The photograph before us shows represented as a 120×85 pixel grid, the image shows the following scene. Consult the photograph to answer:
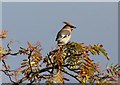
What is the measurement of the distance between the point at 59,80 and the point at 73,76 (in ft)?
0.43

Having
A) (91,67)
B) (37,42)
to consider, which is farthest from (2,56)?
(91,67)

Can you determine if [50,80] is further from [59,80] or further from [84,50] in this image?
[84,50]

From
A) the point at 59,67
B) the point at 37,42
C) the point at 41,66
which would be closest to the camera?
the point at 59,67

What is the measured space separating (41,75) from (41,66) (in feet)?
0.27

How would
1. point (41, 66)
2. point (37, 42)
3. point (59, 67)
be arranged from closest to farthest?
point (59, 67) < point (41, 66) < point (37, 42)

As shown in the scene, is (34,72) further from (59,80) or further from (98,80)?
(98,80)

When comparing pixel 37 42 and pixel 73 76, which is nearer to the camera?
pixel 73 76

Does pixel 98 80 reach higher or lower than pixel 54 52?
lower

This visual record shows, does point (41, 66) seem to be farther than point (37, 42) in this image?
No

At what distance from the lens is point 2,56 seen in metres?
3.35

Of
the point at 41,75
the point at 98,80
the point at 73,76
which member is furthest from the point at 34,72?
the point at 98,80

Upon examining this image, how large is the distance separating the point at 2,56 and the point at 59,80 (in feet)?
2.24

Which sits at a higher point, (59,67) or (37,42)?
(37,42)

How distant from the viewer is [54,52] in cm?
310
